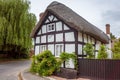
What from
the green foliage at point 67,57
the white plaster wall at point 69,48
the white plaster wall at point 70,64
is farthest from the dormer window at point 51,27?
the white plaster wall at point 70,64

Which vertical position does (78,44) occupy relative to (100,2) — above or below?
below

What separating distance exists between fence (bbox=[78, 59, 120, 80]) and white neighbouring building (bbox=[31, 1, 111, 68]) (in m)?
1.20

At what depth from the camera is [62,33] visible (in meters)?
17.7

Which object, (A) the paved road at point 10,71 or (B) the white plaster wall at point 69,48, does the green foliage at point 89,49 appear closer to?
(B) the white plaster wall at point 69,48

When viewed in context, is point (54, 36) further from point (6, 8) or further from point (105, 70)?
point (6, 8)

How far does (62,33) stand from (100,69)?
5148 mm

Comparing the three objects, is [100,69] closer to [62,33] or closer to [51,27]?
[62,33]

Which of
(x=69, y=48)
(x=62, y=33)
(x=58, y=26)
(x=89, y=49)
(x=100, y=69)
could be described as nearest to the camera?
(x=100, y=69)

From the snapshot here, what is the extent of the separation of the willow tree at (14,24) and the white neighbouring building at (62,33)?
8094 millimetres

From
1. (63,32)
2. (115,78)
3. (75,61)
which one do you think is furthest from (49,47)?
(115,78)

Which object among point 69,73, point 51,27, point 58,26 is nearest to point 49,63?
point 69,73

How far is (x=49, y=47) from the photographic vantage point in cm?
1917

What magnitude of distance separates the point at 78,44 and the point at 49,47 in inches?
140

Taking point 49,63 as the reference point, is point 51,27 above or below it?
above
